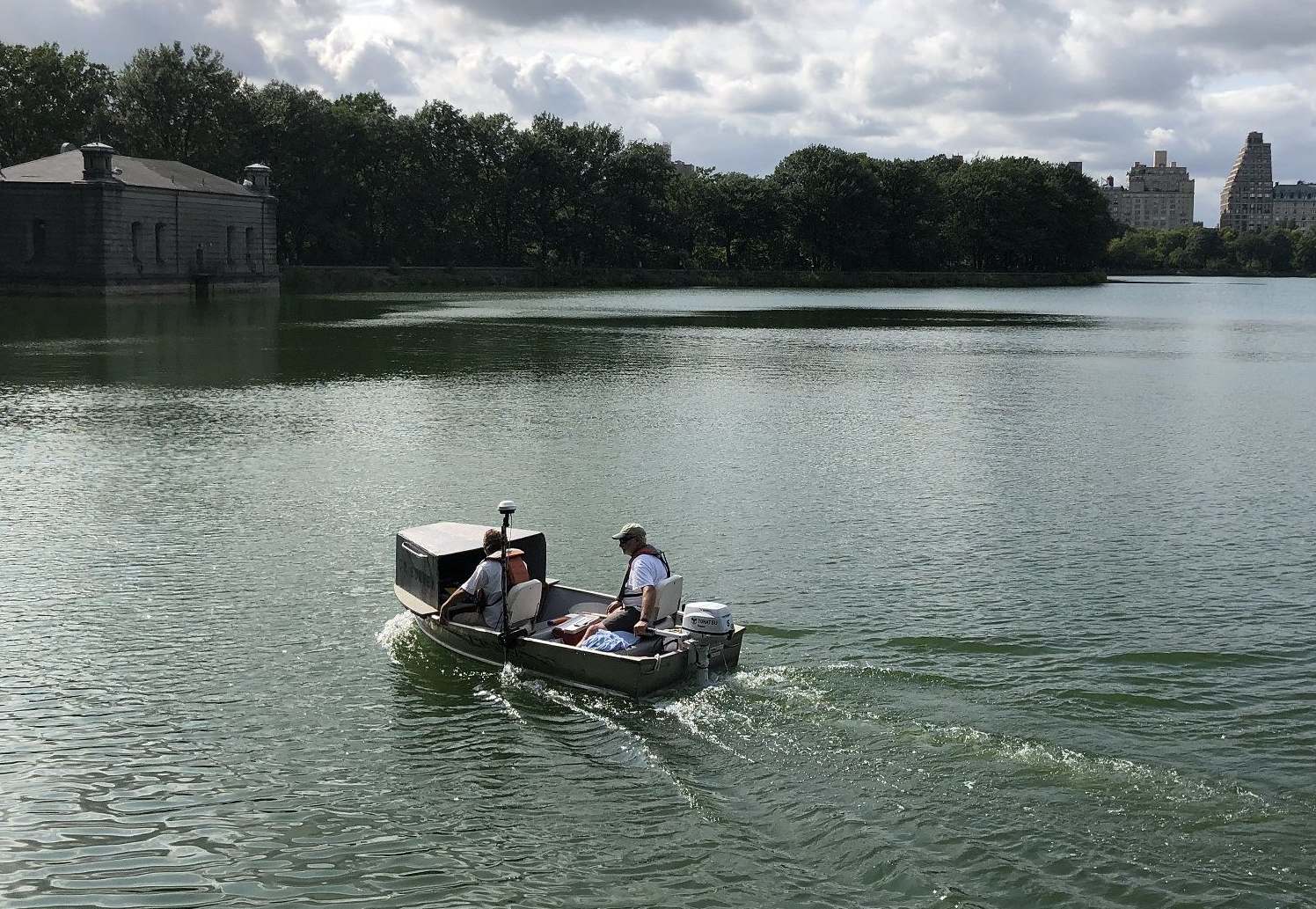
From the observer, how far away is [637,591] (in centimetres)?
1442

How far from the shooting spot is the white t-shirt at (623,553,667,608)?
14406mm

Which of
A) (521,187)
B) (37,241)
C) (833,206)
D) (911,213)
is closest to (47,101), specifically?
(37,241)

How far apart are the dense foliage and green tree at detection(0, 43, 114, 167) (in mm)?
145

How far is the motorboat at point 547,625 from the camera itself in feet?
44.6

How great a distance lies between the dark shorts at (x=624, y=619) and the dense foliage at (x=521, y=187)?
108461mm

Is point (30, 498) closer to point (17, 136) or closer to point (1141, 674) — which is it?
point (1141, 674)

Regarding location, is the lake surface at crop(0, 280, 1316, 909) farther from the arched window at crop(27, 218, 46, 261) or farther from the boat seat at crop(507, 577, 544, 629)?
the arched window at crop(27, 218, 46, 261)

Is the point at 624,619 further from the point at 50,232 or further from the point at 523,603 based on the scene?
the point at 50,232

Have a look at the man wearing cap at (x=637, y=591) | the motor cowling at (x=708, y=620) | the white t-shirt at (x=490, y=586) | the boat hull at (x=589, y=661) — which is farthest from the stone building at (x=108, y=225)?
the motor cowling at (x=708, y=620)

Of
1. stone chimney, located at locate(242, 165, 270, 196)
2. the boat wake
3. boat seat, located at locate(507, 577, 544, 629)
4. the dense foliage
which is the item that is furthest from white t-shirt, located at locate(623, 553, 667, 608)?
the dense foliage

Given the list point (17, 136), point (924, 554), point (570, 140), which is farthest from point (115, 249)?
point (924, 554)

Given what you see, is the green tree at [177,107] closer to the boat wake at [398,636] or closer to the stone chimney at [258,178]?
the stone chimney at [258,178]

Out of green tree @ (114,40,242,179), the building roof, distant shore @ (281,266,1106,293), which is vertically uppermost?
green tree @ (114,40,242,179)

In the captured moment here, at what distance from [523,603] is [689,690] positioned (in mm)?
2389
